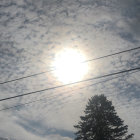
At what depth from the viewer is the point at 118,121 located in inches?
747

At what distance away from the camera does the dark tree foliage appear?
17.3 metres

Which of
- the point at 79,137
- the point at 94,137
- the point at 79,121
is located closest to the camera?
the point at 94,137

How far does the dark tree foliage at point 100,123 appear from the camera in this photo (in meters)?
17.3

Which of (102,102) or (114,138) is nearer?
(114,138)

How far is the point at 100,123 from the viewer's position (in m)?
18.0

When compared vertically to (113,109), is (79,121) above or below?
below

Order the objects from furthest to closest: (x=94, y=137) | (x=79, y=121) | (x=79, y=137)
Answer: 1. (x=79, y=121)
2. (x=79, y=137)
3. (x=94, y=137)

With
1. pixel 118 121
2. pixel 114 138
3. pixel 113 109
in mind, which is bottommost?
pixel 114 138

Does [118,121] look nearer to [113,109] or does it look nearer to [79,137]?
[113,109]

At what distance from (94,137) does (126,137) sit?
4.27m

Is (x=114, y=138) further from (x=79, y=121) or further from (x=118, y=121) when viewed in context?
(x=79, y=121)

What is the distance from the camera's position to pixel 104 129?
57.1 ft

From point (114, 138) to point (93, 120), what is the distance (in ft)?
11.3

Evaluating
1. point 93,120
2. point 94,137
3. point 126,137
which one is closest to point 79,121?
point 93,120
